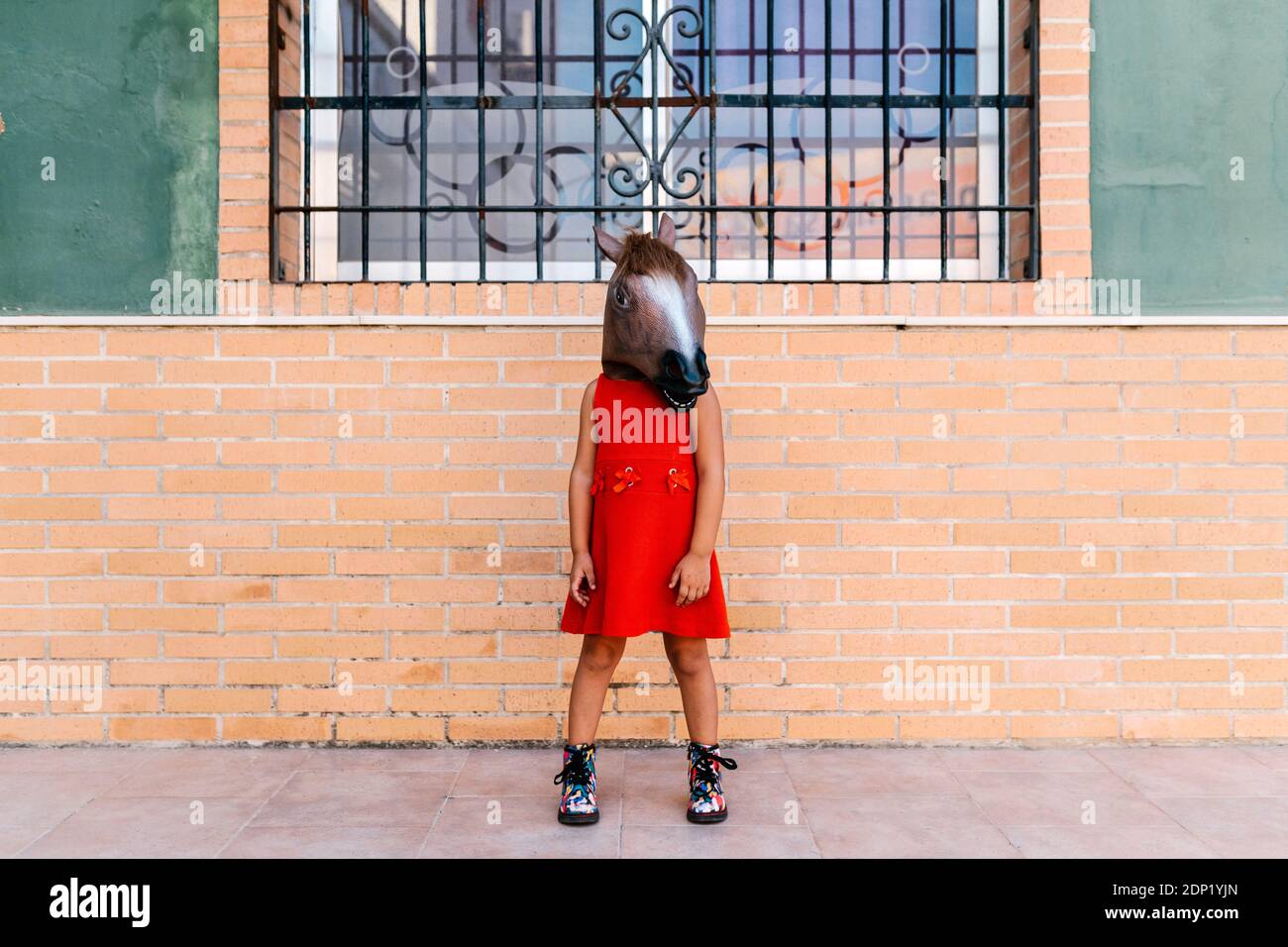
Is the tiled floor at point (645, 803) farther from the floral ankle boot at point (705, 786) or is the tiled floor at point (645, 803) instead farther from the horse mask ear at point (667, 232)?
the horse mask ear at point (667, 232)

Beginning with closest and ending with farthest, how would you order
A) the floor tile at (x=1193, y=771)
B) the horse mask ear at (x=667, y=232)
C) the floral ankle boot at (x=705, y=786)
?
the floral ankle boot at (x=705, y=786) → the horse mask ear at (x=667, y=232) → the floor tile at (x=1193, y=771)

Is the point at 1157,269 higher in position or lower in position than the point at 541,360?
higher

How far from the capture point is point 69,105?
3.94 m

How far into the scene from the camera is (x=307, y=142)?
4.12 metres

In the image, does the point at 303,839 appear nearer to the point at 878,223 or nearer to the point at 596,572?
the point at 596,572

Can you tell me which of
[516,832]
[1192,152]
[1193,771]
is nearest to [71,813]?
[516,832]

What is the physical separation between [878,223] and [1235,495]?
5.57 ft

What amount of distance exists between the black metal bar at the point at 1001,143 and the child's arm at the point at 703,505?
1573 mm

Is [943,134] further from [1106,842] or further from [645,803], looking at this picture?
[645,803]

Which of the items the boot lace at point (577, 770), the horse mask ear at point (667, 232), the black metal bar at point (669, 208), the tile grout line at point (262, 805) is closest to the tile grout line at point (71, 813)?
the tile grout line at point (262, 805)

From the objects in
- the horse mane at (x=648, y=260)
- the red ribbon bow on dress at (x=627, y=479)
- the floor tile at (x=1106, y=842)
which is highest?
the horse mane at (x=648, y=260)

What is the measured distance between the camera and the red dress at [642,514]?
3.08 m
